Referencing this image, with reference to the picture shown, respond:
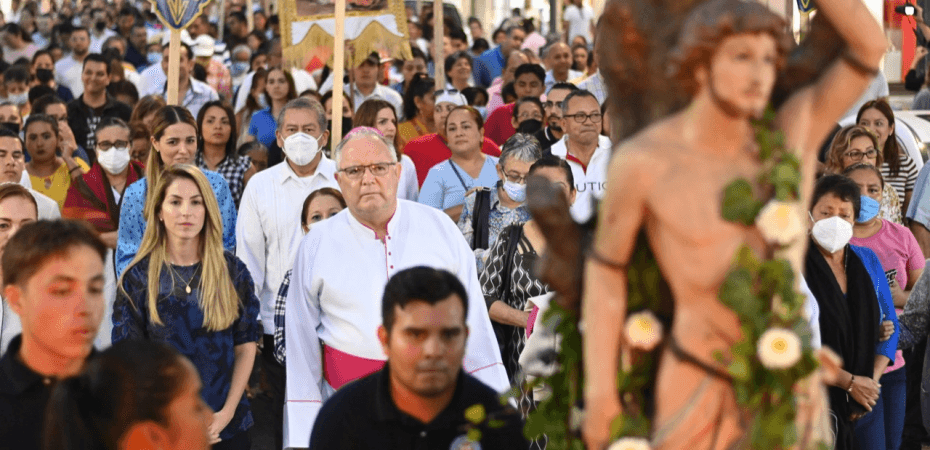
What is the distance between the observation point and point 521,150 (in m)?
6.46

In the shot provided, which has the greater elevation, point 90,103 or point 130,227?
point 90,103

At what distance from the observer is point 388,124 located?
806 centimetres

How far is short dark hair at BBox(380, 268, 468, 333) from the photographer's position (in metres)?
3.34

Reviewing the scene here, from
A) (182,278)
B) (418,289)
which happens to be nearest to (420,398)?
(418,289)

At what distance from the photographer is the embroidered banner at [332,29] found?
8.94 metres

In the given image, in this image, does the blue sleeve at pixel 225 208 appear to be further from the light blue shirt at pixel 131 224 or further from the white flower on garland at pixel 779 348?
the white flower on garland at pixel 779 348

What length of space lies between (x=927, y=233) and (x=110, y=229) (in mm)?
4918

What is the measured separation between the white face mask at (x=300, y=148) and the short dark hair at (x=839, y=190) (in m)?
2.68

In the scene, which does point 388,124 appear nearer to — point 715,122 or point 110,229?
point 110,229

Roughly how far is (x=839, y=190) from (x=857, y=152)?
1982mm

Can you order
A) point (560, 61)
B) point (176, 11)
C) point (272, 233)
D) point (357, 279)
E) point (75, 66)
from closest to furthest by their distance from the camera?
point (357, 279) → point (272, 233) → point (176, 11) → point (560, 61) → point (75, 66)

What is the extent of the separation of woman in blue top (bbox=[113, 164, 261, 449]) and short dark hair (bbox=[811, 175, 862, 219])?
2554 millimetres

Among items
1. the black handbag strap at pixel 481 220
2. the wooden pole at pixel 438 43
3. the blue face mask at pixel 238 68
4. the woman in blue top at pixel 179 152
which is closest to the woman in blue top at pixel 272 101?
the wooden pole at pixel 438 43

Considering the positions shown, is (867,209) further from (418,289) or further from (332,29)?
(332,29)
